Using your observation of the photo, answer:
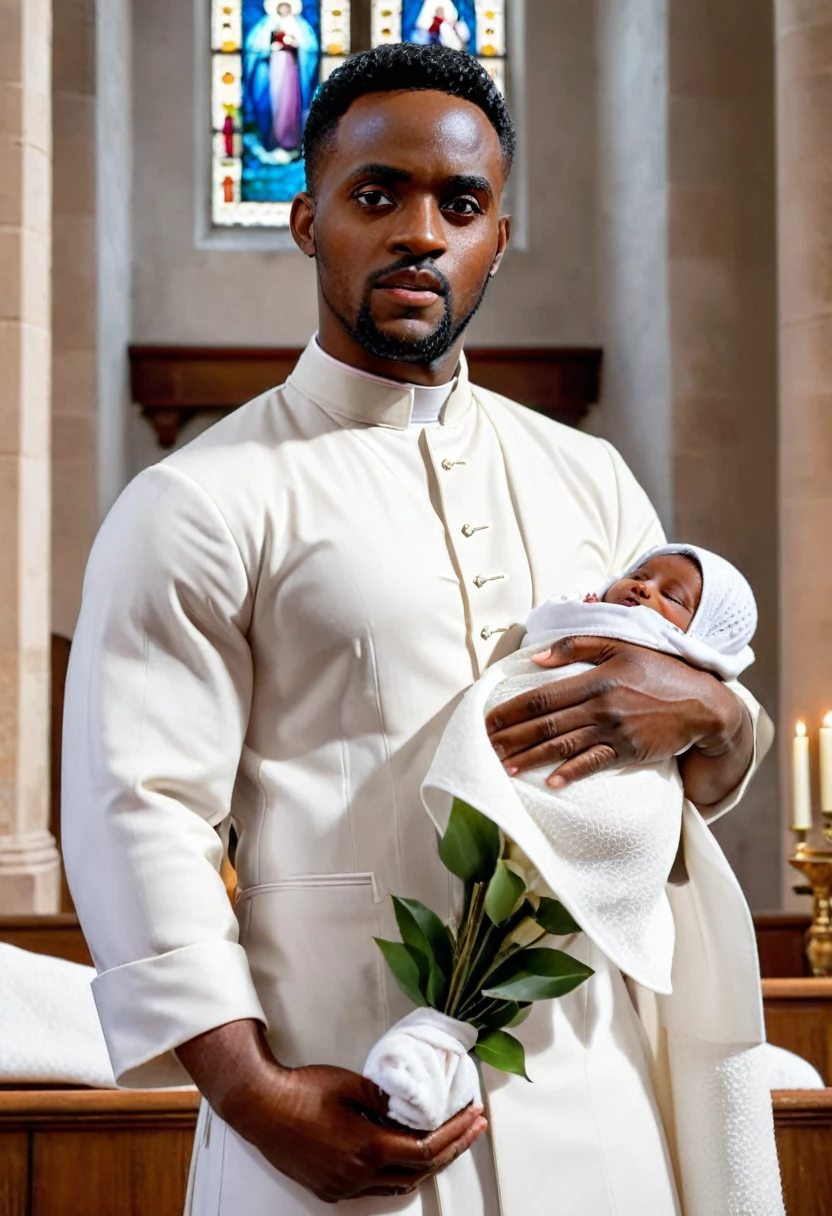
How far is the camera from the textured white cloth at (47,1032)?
114 inches

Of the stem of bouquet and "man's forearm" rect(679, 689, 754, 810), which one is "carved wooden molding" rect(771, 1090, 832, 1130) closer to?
"man's forearm" rect(679, 689, 754, 810)

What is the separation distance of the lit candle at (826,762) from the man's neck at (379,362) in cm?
282

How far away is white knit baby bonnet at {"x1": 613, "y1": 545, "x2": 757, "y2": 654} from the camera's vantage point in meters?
1.67

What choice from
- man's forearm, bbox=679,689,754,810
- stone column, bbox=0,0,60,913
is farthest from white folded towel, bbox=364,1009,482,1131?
stone column, bbox=0,0,60,913

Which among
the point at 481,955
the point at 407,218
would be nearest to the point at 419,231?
the point at 407,218

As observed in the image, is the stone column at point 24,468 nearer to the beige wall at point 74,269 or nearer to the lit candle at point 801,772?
the lit candle at point 801,772

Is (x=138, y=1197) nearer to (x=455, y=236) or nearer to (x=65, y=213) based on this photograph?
(x=455, y=236)

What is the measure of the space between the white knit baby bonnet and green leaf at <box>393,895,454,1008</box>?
0.44 metres

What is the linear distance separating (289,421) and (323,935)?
53 cm

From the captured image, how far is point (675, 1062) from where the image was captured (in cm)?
159

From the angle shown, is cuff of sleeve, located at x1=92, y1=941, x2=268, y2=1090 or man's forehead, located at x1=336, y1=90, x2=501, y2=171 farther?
man's forehead, located at x1=336, y1=90, x2=501, y2=171

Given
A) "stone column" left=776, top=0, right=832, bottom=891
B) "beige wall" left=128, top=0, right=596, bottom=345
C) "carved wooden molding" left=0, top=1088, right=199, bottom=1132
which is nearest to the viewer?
"carved wooden molding" left=0, top=1088, right=199, bottom=1132

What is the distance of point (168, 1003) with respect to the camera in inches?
54.1

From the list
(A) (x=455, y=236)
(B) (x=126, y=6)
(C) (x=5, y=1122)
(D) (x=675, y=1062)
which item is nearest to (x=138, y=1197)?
(C) (x=5, y=1122)
